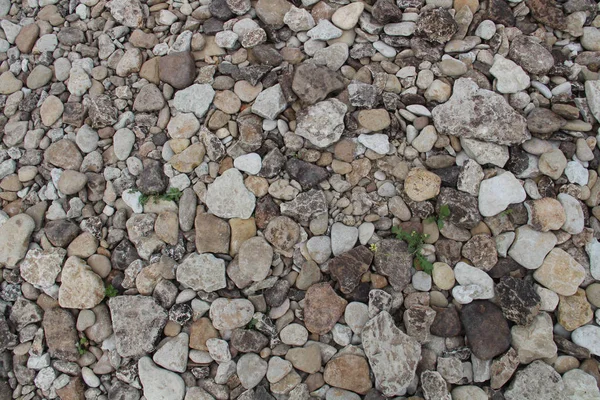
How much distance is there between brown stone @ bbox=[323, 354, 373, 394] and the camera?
325 centimetres

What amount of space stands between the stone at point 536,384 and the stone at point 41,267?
138 inches

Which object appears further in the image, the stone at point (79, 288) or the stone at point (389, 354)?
the stone at point (79, 288)

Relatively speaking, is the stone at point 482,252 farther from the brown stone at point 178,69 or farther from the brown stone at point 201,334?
the brown stone at point 178,69

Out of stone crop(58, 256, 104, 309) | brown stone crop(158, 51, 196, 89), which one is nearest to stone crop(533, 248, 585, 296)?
brown stone crop(158, 51, 196, 89)

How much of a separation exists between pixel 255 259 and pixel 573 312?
2.36m

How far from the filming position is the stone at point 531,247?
11.3 feet

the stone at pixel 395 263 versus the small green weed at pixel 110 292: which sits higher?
the stone at pixel 395 263

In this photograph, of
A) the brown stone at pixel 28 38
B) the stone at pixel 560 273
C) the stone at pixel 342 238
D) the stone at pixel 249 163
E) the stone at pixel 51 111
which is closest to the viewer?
the stone at pixel 560 273

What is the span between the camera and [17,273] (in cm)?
375

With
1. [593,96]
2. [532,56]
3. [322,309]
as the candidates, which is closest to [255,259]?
[322,309]

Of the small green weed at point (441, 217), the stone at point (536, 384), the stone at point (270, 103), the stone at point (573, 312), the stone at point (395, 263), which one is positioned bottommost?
the stone at point (536, 384)

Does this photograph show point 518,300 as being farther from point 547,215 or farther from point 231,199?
point 231,199

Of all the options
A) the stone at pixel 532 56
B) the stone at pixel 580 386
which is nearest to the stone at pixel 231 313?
the stone at pixel 580 386

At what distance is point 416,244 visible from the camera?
3.49 m
